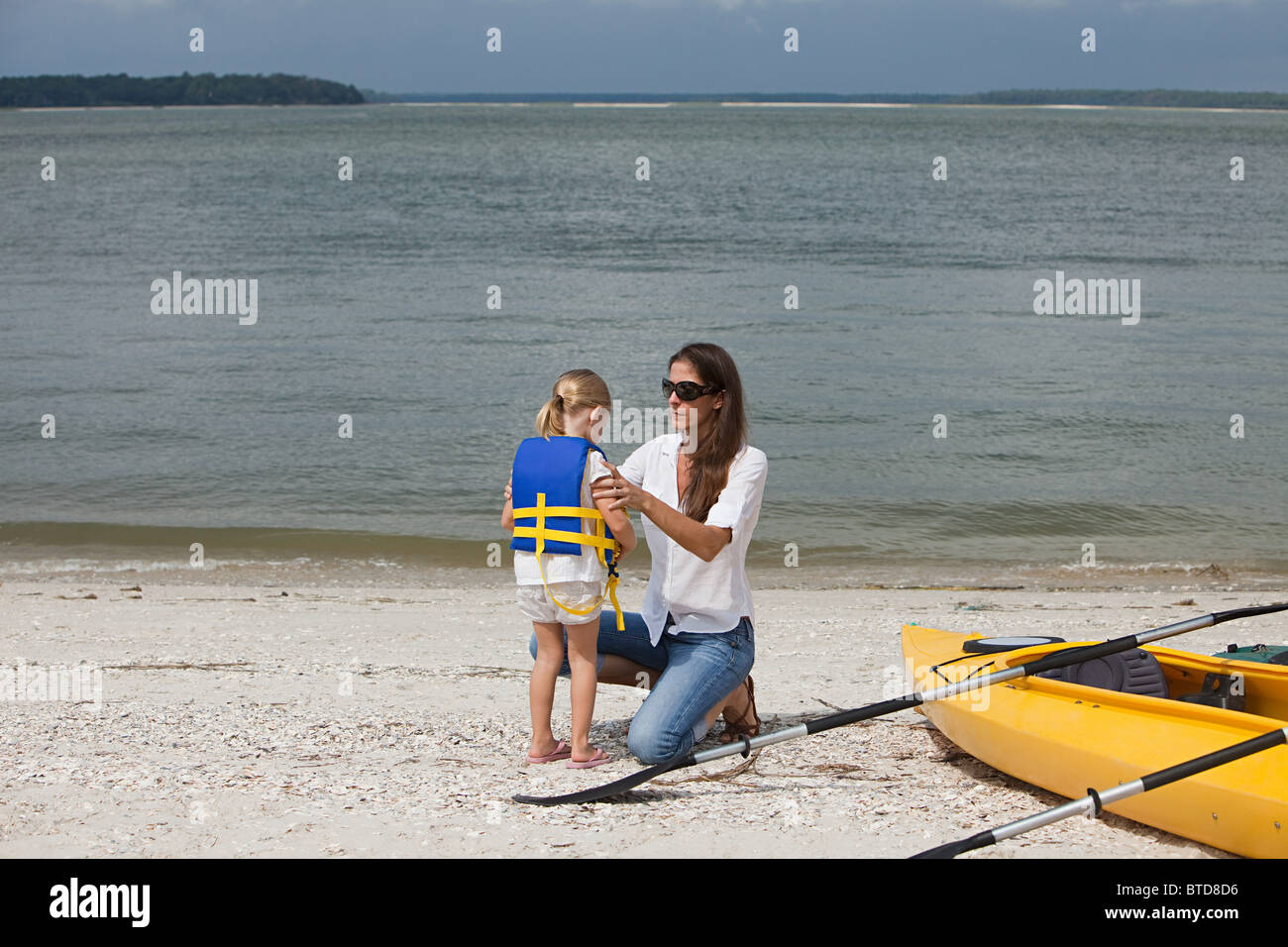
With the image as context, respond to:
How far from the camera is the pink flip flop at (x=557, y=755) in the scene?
4.86m

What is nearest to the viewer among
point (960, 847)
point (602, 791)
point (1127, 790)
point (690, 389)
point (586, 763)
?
point (960, 847)

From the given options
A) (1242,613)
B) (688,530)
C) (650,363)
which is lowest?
(1242,613)

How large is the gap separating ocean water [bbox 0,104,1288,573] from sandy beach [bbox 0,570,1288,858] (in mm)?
2952

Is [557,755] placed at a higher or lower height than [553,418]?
lower

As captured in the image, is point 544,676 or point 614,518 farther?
point 544,676

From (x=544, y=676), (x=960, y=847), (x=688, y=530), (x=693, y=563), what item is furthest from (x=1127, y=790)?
(x=544, y=676)

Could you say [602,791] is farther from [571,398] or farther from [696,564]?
[571,398]

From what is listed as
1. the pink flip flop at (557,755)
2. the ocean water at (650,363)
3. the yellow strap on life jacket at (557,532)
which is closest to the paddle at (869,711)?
the pink flip flop at (557,755)

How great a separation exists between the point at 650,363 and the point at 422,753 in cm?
1331

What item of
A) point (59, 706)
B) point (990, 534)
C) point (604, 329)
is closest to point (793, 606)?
point (990, 534)

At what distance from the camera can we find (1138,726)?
14.4ft

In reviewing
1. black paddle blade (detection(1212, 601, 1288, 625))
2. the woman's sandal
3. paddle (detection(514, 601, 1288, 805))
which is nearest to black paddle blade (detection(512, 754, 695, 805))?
paddle (detection(514, 601, 1288, 805))

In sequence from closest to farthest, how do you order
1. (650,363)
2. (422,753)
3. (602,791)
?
(602,791) < (422,753) < (650,363)
